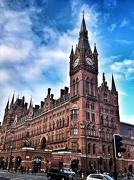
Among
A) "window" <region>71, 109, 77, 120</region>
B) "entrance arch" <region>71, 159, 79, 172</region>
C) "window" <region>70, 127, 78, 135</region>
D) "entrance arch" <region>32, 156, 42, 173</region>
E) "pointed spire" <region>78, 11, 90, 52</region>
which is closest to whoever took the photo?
"entrance arch" <region>71, 159, 79, 172</region>

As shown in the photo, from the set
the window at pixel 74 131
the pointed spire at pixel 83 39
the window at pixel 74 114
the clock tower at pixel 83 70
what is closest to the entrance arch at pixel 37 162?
the window at pixel 74 131

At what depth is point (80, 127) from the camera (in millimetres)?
54625

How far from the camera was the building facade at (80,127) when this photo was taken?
176ft

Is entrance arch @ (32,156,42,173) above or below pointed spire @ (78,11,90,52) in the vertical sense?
below

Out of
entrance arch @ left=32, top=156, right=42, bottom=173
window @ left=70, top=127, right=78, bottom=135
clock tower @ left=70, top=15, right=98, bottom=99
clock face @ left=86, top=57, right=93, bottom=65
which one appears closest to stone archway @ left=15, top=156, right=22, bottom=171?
entrance arch @ left=32, top=156, right=42, bottom=173

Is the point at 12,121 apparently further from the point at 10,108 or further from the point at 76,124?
the point at 76,124

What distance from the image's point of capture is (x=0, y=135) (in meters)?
121

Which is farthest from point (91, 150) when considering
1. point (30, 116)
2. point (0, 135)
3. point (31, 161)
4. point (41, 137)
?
point (0, 135)

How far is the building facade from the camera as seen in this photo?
53.7m

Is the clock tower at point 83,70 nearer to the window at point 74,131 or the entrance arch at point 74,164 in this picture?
the window at point 74,131

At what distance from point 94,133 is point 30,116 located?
39.9 m

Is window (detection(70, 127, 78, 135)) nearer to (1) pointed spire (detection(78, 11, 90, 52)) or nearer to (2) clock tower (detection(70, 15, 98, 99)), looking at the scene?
(2) clock tower (detection(70, 15, 98, 99))

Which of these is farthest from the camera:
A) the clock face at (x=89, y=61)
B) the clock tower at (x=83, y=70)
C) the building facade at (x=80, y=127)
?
the clock face at (x=89, y=61)

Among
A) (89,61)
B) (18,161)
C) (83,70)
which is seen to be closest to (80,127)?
(83,70)
